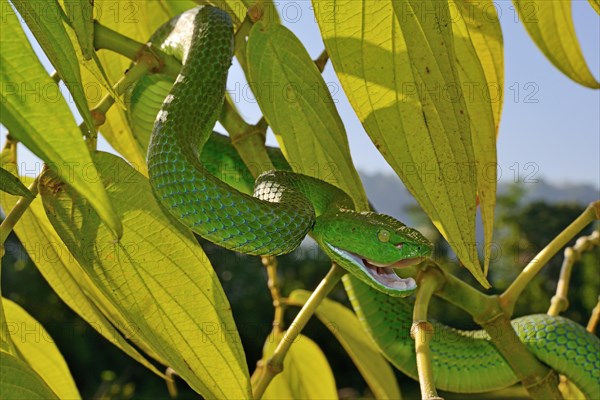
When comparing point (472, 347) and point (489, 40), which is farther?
point (472, 347)

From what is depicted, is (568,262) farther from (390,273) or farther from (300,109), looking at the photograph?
(300,109)

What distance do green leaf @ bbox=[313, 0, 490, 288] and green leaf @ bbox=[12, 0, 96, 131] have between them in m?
0.23

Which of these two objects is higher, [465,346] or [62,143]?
[62,143]

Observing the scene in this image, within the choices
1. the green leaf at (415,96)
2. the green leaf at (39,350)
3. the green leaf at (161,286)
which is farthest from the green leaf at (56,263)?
the green leaf at (415,96)

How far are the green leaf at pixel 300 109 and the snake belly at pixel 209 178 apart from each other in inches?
4.4

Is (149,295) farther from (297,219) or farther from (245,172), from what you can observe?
(245,172)

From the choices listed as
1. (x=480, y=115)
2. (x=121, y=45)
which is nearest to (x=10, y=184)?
(x=121, y=45)

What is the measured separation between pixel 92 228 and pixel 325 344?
14202 millimetres

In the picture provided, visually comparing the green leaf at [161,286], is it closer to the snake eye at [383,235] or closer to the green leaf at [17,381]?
the green leaf at [17,381]

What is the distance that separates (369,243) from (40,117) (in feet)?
2.05

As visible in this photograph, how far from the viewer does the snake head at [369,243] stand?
97 centimetres

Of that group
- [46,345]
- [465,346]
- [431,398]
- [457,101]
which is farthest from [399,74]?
[465,346]

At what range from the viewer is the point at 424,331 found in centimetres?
68

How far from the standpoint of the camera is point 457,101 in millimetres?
641
